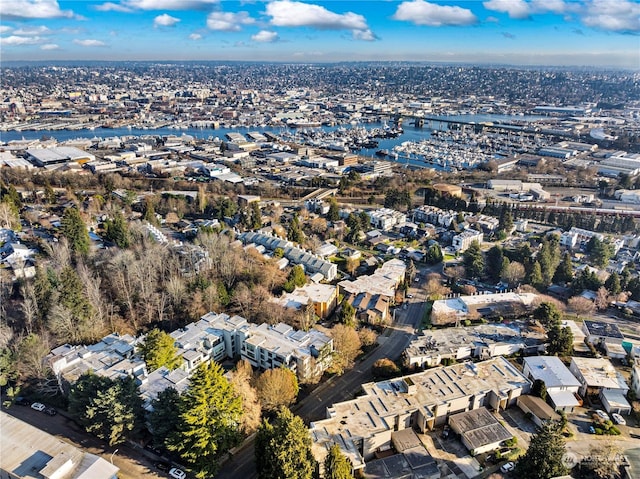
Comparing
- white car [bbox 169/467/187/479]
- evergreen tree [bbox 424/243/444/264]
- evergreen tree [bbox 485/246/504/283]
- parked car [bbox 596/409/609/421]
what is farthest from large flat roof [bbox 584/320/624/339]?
white car [bbox 169/467/187/479]

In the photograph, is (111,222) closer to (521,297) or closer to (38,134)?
(521,297)

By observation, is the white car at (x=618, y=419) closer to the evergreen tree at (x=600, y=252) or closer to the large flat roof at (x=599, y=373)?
the large flat roof at (x=599, y=373)

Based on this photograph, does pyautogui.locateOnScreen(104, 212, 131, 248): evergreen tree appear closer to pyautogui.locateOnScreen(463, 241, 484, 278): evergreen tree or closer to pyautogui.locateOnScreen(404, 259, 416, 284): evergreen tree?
pyautogui.locateOnScreen(404, 259, 416, 284): evergreen tree

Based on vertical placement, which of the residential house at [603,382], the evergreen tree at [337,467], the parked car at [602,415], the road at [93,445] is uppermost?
the evergreen tree at [337,467]

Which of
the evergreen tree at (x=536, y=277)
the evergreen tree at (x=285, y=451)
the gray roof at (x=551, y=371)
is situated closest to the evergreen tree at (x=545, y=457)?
the gray roof at (x=551, y=371)

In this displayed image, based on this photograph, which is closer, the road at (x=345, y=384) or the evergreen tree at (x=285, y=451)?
the evergreen tree at (x=285, y=451)

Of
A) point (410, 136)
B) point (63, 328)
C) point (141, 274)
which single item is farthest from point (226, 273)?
point (410, 136)
